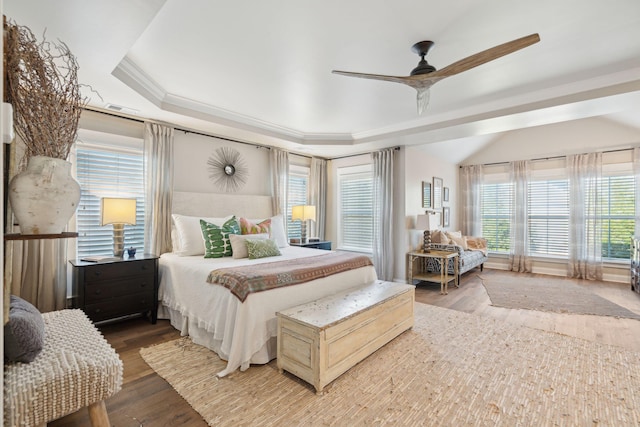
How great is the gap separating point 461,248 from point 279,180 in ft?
11.1

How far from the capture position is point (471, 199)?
269 inches

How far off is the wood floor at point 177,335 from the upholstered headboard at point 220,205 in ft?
4.79

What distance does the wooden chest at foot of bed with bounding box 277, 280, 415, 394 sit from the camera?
200cm

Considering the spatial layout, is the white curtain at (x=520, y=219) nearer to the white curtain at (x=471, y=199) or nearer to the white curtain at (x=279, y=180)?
the white curtain at (x=471, y=199)

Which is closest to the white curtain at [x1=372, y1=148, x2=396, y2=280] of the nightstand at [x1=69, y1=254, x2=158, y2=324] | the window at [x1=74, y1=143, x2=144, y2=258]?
the nightstand at [x1=69, y1=254, x2=158, y2=324]

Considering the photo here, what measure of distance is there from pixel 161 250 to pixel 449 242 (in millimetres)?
4863

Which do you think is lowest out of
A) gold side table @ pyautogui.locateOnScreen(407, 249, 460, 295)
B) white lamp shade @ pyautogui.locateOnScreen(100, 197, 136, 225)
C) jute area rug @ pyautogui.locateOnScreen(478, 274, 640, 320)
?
jute area rug @ pyautogui.locateOnScreen(478, 274, 640, 320)

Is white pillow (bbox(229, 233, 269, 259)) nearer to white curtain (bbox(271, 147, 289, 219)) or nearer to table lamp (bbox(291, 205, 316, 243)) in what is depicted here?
white curtain (bbox(271, 147, 289, 219))

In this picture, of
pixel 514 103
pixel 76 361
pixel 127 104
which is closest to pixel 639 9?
pixel 514 103

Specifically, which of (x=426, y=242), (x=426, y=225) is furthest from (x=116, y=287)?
(x=426, y=242)

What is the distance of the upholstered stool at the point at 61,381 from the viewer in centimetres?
112

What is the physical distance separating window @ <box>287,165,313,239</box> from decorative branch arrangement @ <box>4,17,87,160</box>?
413 centimetres

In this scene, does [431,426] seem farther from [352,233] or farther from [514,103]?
[352,233]

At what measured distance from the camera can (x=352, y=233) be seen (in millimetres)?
5875
